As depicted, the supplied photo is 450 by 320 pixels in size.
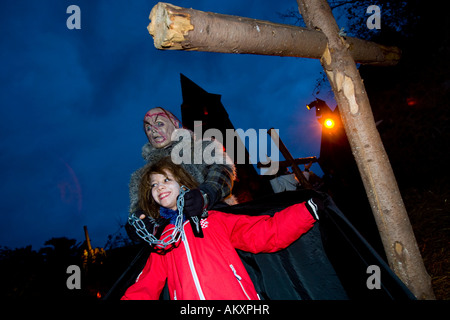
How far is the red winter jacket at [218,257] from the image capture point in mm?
1743

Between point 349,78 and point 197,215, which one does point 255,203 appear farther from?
point 349,78

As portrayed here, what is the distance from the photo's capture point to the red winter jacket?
68.6 inches

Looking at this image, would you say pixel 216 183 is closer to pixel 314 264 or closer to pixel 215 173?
pixel 215 173

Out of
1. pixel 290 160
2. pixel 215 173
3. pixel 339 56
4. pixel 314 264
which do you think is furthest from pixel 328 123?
pixel 215 173

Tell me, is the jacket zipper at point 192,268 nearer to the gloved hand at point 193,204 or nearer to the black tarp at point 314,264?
the gloved hand at point 193,204

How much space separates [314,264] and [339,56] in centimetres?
192

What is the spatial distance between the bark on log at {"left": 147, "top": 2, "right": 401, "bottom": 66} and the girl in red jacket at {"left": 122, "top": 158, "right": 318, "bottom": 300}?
124cm

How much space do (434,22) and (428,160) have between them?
4.75m

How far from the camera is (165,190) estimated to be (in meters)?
2.17

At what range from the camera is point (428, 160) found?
683cm

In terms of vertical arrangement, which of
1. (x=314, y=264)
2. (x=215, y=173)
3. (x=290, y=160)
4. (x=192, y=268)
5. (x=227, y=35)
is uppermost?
(x=290, y=160)

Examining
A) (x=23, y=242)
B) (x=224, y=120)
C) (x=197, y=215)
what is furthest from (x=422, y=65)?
(x=23, y=242)

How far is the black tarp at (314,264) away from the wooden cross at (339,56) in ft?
0.78

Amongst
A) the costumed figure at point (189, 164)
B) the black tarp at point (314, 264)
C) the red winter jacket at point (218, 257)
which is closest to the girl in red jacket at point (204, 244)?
the red winter jacket at point (218, 257)
